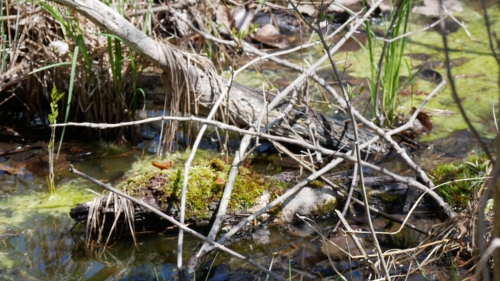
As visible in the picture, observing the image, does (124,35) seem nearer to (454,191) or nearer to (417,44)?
(454,191)

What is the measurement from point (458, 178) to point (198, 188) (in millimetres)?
1477

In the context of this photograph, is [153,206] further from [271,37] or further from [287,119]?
[271,37]

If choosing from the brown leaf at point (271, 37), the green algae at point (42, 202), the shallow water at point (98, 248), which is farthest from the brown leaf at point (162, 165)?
the brown leaf at point (271, 37)

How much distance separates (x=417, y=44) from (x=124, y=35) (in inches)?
125

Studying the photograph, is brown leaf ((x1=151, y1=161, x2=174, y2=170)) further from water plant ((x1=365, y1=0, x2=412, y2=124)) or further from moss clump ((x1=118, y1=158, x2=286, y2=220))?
water plant ((x1=365, y1=0, x2=412, y2=124))

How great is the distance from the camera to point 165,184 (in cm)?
337

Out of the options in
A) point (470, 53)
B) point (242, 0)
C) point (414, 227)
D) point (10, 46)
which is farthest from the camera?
point (242, 0)

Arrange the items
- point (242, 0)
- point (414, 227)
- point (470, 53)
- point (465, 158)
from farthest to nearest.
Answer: point (242, 0), point (470, 53), point (465, 158), point (414, 227)

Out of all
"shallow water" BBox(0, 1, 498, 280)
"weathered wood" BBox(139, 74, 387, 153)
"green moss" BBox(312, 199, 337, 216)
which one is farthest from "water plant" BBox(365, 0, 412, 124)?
"green moss" BBox(312, 199, 337, 216)

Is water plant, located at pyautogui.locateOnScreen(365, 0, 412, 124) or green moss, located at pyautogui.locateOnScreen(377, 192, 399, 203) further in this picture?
water plant, located at pyautogui.locateOnScreen(365, 0, 412, 124)

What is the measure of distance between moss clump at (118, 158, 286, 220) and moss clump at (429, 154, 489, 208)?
0.92 meters

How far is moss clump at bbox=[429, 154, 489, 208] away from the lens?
3482 millimetres

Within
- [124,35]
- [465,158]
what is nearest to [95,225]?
[124,35]

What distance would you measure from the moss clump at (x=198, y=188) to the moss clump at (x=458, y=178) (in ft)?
3.02
